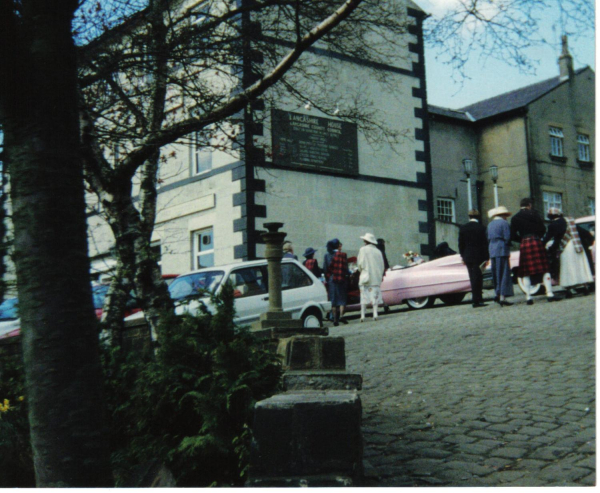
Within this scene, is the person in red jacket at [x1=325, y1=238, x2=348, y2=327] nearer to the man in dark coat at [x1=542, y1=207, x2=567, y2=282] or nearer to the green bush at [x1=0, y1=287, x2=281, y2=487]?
the man in dark coat at [x1=542, y1=207, x2=567, y2=282]

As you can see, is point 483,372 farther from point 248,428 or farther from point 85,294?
point 85,294

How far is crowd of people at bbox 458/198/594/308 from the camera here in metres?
11.7

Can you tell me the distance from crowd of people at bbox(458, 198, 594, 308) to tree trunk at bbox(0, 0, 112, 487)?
9.64m

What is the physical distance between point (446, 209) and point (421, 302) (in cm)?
1156

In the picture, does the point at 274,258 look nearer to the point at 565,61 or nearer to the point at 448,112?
the point at 565,61

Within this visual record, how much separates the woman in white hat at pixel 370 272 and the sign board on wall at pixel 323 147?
9.52 ft

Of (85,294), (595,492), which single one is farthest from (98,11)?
(595,492)

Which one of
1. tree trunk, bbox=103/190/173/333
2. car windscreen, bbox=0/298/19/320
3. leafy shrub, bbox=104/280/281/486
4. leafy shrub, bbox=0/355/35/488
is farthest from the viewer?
tree trunk, bbox=103/190/173/333

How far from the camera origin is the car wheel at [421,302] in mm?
15070

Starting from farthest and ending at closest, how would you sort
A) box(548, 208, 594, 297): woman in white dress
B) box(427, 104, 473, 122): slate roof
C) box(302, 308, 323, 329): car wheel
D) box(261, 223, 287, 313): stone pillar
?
box(427, 104, 473, 122): slate roof < box(302, 308, 323, 329): car wheel < box(548, 208, 594, 297): woman in white dress < box(261, 223, 287, 313): stone pillar

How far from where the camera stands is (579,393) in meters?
5.51

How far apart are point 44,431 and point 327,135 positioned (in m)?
15.2

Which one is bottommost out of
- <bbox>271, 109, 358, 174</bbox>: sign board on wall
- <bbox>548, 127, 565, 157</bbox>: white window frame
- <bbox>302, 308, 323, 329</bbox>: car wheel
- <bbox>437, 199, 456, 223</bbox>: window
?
<bbox>302, 308, 323, 329</bbox>: car wheel

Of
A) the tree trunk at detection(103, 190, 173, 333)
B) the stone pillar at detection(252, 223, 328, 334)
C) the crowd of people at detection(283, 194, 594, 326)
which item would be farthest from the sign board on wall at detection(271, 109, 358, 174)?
the tree trunk at detection(103, 190, 173, 333)
